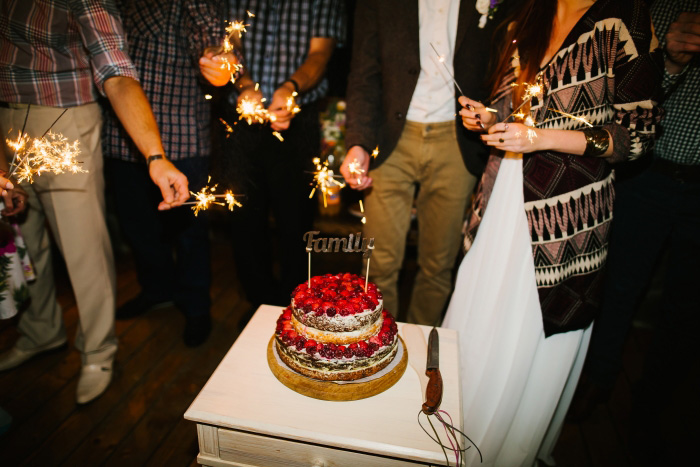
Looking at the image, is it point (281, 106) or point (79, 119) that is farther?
point (281, 106)

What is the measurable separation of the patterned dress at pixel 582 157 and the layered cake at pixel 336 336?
702 millimetres

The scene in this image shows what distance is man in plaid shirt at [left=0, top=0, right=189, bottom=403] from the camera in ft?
5.90

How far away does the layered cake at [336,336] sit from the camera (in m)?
1.34

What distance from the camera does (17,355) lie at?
7.93 ft

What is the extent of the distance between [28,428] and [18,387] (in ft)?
1.12

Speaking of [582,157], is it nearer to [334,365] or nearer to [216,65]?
[334,365]

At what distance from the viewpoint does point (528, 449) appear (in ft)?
5.94

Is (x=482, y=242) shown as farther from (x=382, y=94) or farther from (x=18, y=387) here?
(x=18, y=387)

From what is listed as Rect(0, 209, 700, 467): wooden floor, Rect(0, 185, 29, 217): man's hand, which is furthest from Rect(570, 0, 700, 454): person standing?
Rect(0, 185, 29, 217): man's hand

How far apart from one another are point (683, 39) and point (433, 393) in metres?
1.69

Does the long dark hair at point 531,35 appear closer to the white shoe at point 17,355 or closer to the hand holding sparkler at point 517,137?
the hand holding sparkler at point 517,137

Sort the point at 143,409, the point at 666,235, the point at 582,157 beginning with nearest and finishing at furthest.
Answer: the point at 582,157, the point at 666,235, the point at 143,409

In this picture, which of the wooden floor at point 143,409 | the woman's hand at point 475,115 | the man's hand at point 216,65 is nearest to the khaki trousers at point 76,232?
the wooden floor at point 143,409

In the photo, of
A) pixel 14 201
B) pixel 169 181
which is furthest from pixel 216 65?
pixel 14 201
